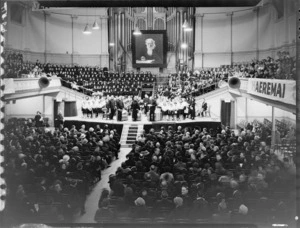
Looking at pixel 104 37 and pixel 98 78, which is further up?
pixel 104 37

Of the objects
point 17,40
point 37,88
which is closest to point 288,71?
point 37,88

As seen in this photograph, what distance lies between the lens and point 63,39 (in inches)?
862

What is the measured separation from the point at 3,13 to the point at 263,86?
8227 millimetres

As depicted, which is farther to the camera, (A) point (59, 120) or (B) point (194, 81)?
(B) point (194, 81)

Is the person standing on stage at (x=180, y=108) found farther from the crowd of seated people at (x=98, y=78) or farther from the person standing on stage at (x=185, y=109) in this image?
the crowd of seated people at (x=98, y=78)

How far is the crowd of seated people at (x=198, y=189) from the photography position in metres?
7.68

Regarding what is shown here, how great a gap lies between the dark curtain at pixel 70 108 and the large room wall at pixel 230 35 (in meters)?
8.56

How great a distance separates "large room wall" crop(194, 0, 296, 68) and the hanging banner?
5.61 m

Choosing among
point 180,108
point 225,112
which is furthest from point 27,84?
point 225,112

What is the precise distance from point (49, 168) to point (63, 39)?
13604 mm

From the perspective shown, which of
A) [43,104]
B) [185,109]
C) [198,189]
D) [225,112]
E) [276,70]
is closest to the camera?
[198,189]

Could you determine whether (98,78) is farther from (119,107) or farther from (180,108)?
(180,108)

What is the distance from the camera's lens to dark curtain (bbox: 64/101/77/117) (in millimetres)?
15527

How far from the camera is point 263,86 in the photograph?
12898 millimetres
